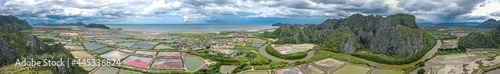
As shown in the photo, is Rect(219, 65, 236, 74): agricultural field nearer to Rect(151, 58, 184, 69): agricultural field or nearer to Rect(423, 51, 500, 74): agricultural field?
Rect(151, 58, 184, 69): agricultural field

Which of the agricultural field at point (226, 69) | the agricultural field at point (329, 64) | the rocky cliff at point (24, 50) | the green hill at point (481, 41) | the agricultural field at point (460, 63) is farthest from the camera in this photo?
the green hill at point (481, 41)

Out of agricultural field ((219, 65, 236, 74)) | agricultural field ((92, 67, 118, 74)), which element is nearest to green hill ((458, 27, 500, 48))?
agricultural field ((219, 65, 236, 74))

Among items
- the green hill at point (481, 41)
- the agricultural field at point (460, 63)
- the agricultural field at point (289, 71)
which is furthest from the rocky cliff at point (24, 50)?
the green hill at point (481, 41)

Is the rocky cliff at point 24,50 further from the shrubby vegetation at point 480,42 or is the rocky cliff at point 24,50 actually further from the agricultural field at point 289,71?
A: the shrubby vegetation at point 480,42

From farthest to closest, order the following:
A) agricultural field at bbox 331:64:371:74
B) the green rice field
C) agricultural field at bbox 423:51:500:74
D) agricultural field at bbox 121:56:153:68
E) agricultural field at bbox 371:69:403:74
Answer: agricultural field at bbox 121:56:153:68
the green rice field
agricultural field at bbox 423:51:500:74
agricultural field at bbox 331:64:371:74
agricultural field at bbox 371:69:403:74

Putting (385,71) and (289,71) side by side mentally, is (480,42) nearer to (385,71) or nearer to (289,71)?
(385,71)

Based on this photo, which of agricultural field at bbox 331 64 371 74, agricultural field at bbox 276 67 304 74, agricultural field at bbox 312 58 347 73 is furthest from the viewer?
agricultural field at bbox 312 58 347 73

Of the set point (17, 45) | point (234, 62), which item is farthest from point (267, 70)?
point (17, 45)

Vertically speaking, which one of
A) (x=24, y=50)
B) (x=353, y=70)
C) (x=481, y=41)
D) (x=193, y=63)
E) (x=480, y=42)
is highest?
(x=24, y=50)

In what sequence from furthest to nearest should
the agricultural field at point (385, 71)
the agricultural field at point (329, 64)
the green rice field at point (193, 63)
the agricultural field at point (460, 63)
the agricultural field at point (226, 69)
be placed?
the green rice field at point (193, 63) < the agricultural field at point (329, 64) < the agricultural field at point (460, 63) < the agricultural field at point (385, 71) < the agricultural field at point (226, 69)

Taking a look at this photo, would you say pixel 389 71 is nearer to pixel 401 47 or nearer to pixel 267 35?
pixel 401 47

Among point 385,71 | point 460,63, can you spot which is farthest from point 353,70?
point 460,63
